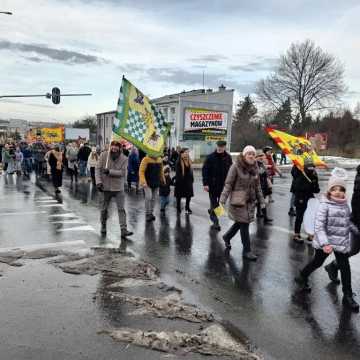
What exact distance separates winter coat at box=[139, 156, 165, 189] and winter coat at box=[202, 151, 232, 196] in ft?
4.84

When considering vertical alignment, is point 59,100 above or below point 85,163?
above

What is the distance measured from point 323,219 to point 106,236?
4.21m

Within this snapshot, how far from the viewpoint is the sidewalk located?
3.63 metres

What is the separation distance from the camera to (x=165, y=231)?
331 inches

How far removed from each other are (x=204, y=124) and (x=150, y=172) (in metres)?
29.3

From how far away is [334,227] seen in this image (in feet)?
16.1

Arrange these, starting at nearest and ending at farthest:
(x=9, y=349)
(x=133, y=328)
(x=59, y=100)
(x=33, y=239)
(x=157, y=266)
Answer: (x=9, y=349) → (x=133, y=328) → (x=157, y=266) → (x=33, y=239) → (x=59, y=100)

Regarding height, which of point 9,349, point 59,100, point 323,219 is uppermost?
point 59,100

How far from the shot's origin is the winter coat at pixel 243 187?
6.58m

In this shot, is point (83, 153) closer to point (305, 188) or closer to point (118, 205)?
point (118, 205)

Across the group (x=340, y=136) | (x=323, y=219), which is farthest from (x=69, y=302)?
(x=340, y=136)

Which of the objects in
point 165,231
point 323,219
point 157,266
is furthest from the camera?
point 165,231

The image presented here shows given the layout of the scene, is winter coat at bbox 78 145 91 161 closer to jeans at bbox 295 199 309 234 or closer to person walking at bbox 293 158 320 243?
person walking at bbox 293 158 320 243

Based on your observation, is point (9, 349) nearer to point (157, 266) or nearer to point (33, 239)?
point (157, 266)
